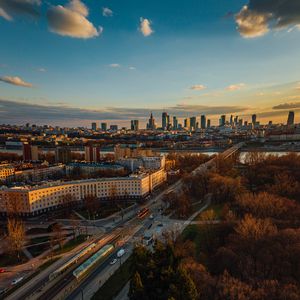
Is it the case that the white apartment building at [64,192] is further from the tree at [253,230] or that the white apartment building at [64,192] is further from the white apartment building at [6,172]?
the tree at [253,230]

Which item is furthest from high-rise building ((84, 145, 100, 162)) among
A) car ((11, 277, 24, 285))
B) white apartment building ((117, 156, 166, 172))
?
car ((11, 277, 24, 285))

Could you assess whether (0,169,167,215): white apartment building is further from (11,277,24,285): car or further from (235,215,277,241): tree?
(235,215,277,241): tree

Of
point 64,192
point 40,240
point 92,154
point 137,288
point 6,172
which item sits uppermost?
point 137,288

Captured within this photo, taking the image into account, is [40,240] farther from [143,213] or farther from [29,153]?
[29,153]

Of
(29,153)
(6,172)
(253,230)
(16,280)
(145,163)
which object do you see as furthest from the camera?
(29,153)

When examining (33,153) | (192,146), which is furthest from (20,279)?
(192,146)

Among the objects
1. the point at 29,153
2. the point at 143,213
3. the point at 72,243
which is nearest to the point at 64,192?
the point at 143,213
